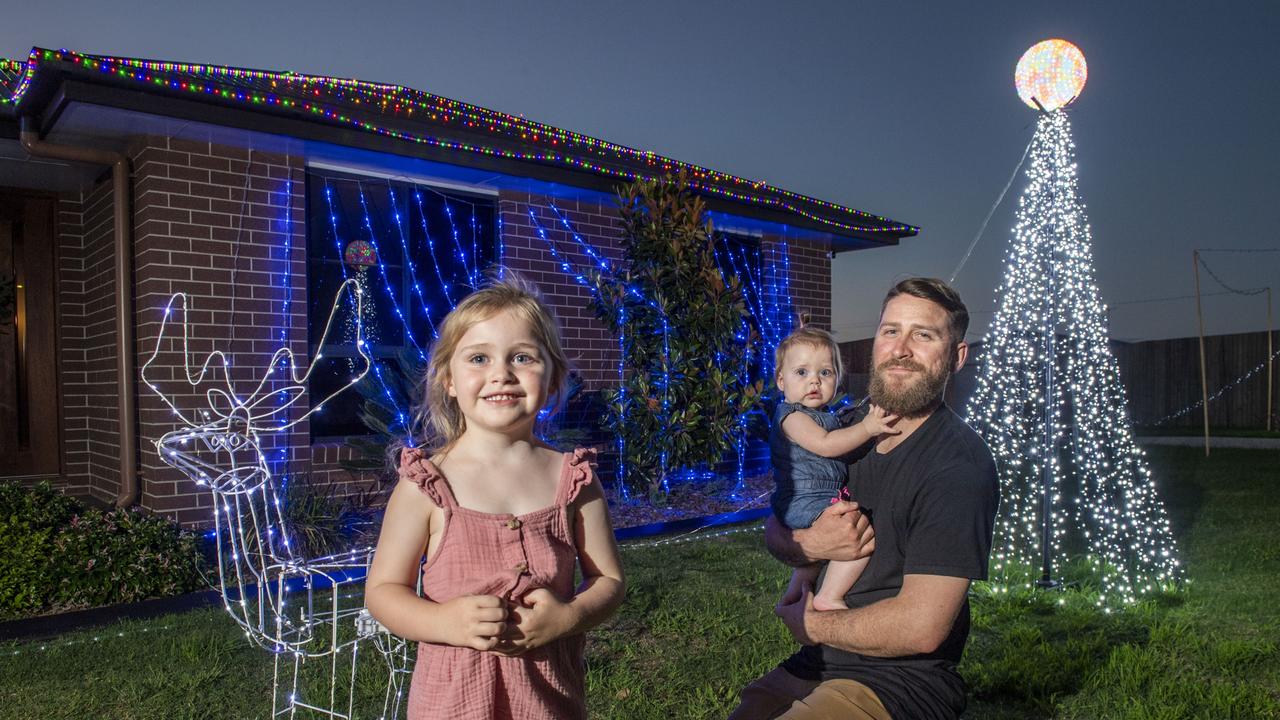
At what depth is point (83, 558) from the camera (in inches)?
190

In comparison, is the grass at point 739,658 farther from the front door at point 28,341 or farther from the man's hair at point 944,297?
the front door at point 28,341

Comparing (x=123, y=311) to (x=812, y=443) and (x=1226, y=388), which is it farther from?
(x=1226, y=388)

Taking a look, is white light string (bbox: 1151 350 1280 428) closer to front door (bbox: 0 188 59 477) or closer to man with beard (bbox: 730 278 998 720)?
man with beard (bbox: 730 278 998 720)

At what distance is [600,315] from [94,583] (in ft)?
13.7

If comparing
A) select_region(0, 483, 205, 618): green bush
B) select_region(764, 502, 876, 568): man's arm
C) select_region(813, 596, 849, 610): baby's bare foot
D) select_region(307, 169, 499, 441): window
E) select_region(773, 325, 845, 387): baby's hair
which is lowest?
select_region(0, 483, 205, 618): green bush

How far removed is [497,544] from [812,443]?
1.43m

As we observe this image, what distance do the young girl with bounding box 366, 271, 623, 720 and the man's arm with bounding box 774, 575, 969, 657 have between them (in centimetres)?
60

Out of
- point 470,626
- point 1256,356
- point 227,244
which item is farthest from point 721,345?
point 1256,356

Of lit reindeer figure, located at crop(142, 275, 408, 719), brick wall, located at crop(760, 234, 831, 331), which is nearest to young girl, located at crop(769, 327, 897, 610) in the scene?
lit reindeer figure, located at crop(142, 275, 408, 719)

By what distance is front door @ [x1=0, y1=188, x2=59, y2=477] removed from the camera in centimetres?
703

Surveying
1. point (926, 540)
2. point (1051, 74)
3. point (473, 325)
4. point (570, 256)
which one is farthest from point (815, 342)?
point (570, 256)

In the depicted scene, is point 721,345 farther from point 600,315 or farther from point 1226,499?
point 1226,499

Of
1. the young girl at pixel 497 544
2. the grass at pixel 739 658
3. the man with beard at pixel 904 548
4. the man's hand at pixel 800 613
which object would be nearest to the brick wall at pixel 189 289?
the grass at pixel 739 658

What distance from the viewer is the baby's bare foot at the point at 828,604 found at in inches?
85.4
